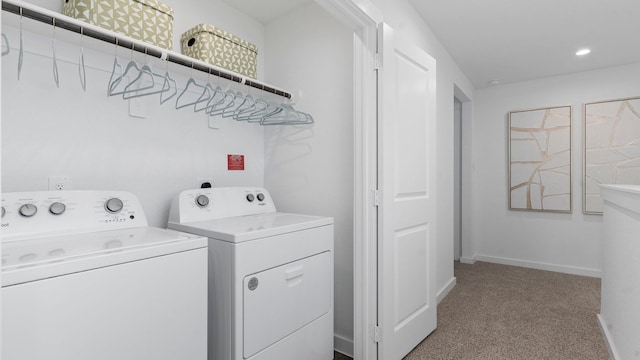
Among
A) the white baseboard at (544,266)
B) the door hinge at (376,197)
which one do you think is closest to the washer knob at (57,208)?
the door hinge at (376,197)

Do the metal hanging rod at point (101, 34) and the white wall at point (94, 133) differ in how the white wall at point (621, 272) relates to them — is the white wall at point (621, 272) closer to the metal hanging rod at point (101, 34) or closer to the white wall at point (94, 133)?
the metal hanging rod at point (101, 34)

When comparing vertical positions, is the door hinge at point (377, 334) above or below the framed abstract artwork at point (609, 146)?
below

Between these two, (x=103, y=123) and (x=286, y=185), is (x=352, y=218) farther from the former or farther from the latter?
(x=103, y=123)

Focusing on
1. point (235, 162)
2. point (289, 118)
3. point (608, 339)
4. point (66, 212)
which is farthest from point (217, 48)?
point (608, 339)

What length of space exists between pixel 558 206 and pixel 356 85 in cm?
341

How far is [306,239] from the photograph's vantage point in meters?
1.71

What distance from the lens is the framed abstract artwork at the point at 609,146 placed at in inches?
137

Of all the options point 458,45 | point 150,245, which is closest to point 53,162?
point 150,245

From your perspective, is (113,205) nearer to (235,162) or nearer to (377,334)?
(235,162)

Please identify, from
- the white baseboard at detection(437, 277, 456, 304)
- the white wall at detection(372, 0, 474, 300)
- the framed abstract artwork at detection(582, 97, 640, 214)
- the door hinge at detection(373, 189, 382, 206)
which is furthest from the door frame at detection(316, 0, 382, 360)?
the framed abstract artwork at detection(582, 97, 640, 214)

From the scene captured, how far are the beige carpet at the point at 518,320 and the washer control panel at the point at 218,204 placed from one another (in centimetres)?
137

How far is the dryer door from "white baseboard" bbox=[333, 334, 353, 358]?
0.44 meters

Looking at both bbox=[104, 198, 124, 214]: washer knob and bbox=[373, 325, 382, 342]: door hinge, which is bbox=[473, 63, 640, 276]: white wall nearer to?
bbox=[373, 325, 382, 342]: door hinge

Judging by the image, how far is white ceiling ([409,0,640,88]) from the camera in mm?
2439
